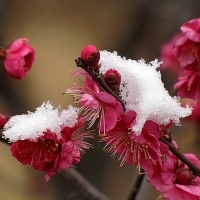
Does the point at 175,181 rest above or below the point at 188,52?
below

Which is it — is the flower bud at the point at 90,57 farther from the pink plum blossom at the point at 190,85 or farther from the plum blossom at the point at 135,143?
the pink plum blossom at the point at 190,85

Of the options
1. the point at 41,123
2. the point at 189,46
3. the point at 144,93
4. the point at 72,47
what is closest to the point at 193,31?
the point at 189,46

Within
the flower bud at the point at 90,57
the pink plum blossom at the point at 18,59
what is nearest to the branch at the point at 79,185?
the pink plum blossom at the point at 18,59

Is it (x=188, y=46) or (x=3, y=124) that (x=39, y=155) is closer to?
(x=3, y=124)

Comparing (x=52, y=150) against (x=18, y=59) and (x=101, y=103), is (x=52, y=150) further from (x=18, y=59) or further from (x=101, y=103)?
(x=18, y=59)

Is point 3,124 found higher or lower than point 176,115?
lower

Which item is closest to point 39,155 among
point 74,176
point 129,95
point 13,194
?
point 129,95

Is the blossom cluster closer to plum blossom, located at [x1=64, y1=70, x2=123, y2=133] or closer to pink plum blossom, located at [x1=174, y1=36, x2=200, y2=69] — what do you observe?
pink plum blossom, located at [x1=174, y1=36, x2=200, y2=69]
